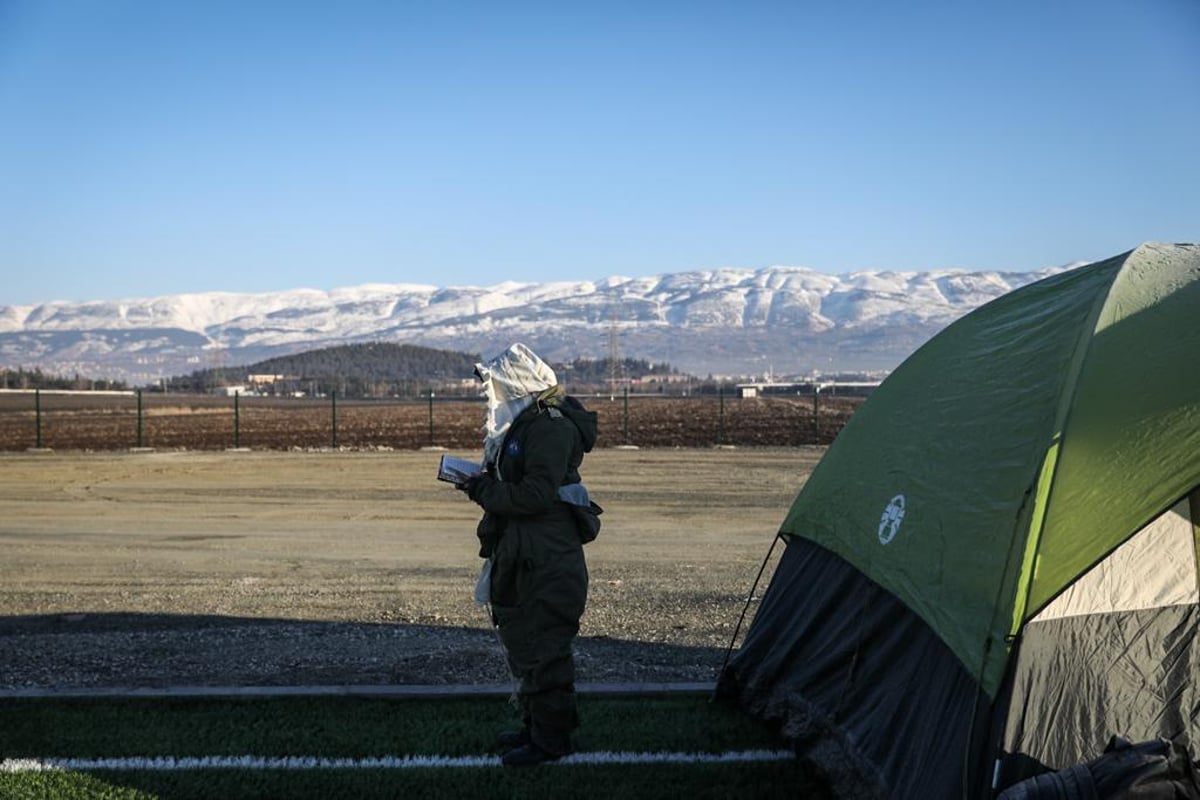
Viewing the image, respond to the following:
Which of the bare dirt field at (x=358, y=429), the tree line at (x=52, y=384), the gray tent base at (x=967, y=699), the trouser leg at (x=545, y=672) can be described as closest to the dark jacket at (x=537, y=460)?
the trouser leg at (x=545, y=672)

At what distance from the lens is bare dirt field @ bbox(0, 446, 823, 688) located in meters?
7.92

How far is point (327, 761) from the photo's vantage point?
5.80 m

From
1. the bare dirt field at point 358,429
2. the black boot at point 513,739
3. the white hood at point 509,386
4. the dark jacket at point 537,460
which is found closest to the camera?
the dark jacket at point 537,460

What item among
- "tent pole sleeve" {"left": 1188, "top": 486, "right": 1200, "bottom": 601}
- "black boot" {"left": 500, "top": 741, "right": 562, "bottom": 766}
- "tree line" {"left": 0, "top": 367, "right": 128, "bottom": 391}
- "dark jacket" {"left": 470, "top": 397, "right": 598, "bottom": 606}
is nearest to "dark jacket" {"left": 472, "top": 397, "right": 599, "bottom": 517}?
"dark jacket" {"left": 470, "top": 397, "right": 598, "bottom": 606}

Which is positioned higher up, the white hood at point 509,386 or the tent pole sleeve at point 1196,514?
the white hood at point 509,386

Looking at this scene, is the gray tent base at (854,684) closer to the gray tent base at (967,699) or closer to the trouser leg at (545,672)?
the gray tent base at (967,699)

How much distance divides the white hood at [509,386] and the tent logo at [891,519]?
1619 millimetres

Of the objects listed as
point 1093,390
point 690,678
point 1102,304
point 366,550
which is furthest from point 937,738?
point 366,550

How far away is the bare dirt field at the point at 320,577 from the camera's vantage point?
26.0 ft

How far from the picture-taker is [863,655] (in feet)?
18.2

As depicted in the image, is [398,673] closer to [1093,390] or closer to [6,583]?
[1093,390]

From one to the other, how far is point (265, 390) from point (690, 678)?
5413 inches

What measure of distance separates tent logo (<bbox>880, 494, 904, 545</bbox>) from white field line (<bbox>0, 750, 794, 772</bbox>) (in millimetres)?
1237

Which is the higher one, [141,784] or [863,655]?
[863,655]
